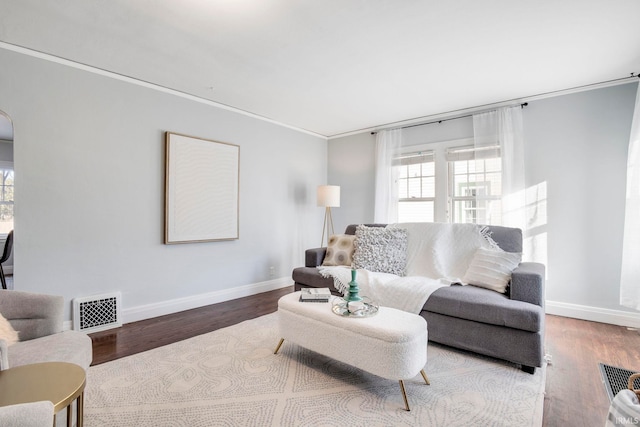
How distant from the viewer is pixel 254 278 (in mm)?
4203

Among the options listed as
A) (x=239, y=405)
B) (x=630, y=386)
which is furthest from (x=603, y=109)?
(x=239, y=405)

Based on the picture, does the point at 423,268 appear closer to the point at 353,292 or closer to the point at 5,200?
the point at 353,292

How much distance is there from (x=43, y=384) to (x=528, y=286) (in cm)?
283

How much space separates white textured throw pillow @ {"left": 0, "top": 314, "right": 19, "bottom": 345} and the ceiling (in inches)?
76.9

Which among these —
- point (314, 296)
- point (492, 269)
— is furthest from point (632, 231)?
point (314, 296)

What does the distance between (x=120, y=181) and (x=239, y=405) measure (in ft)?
7.94

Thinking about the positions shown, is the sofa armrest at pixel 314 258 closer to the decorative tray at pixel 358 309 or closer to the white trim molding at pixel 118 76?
the decorative tray at pixel 358 309

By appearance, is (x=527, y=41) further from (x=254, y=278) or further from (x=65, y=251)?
(x=65, y=251)

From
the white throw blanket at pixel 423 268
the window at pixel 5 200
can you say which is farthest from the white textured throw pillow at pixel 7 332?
the window at pixel 5 200

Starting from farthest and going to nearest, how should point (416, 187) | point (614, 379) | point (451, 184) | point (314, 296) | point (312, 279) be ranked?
1. point (416, 187)
2. point (451, 184)
3. point (312, 279)
4. point (314, 296)
5. point (614, 379)

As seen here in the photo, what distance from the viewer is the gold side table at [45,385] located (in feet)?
3.40

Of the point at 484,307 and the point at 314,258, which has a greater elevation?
the point at 314,258

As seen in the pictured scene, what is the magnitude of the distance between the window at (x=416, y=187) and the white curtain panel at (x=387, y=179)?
97 millimetres

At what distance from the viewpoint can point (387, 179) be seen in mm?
4594
